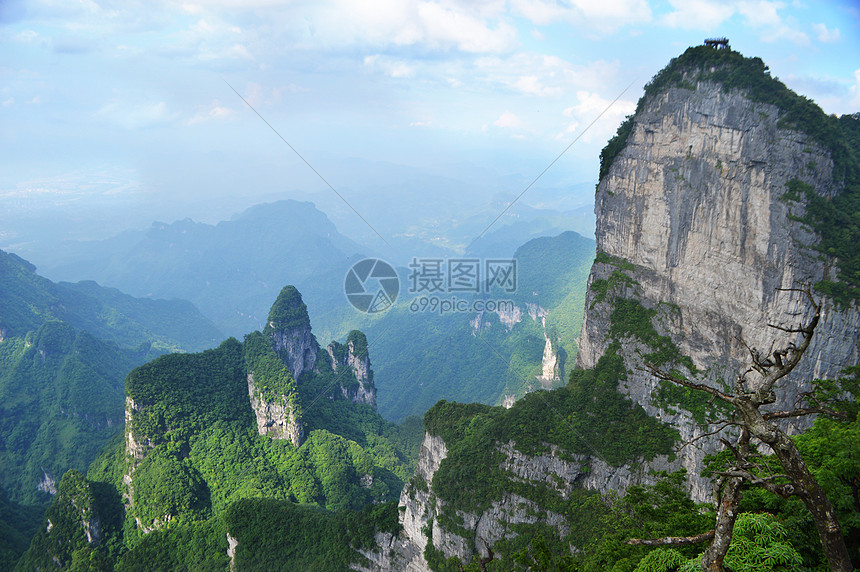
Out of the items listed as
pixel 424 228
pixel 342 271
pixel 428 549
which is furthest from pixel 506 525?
pixel 424 228

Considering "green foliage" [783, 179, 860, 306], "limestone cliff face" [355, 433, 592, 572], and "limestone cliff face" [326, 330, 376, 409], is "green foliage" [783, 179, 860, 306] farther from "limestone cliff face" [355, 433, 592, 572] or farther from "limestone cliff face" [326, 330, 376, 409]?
"limestone cliff face" [326, 330, 376, 409]

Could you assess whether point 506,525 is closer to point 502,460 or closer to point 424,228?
point 502,460

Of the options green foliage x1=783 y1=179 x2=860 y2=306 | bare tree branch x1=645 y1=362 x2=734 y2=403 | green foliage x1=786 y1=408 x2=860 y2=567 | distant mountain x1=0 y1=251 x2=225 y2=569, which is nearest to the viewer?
bare tree branch x1=645 y1=362 x2=734 y2=403

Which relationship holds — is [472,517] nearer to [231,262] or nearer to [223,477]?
[223,477]

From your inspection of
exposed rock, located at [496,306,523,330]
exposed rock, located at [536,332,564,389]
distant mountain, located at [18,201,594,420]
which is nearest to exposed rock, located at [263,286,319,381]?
distant mountain, located at [18,201,594,420]

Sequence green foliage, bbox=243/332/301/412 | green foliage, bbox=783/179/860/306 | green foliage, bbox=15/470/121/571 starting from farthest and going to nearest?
green foliage, bbox=243/332/301/412, green foliage, bbox=15/470/121/571, green foliage, bbox=783/179/860/306

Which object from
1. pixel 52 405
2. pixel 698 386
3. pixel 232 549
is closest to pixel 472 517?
pixel 232 549
